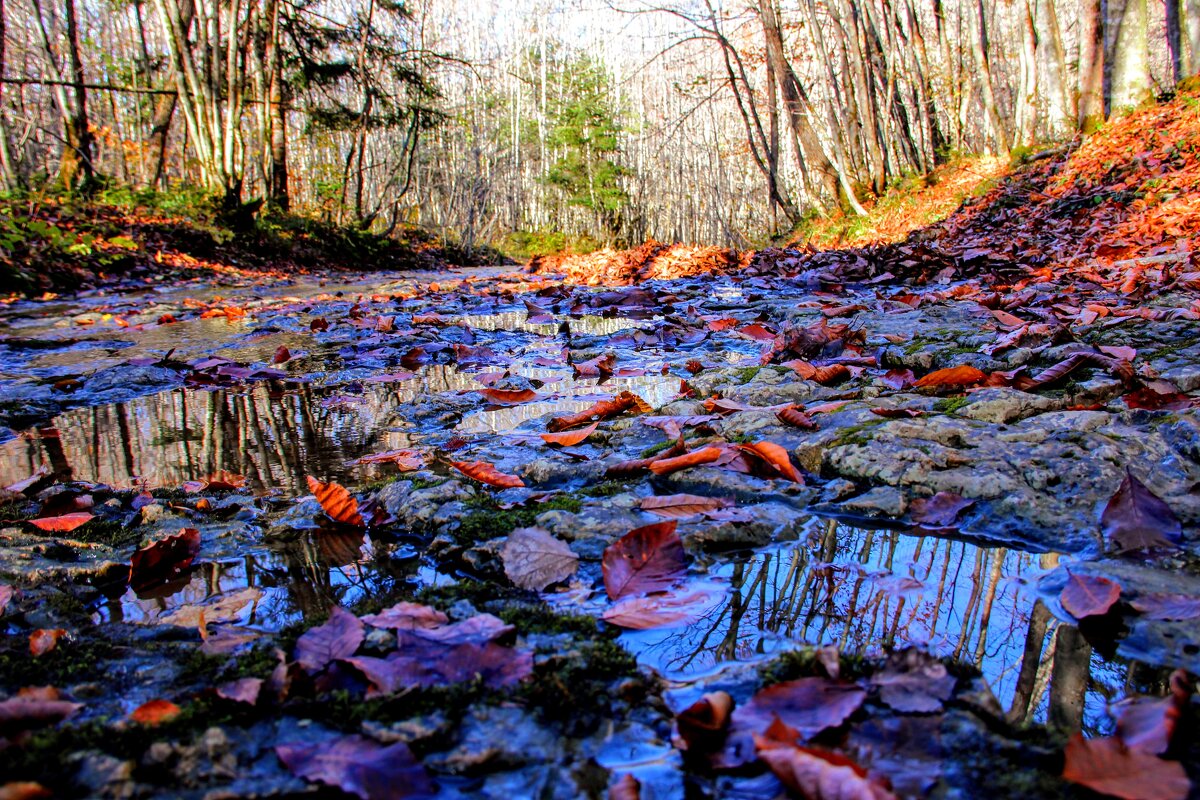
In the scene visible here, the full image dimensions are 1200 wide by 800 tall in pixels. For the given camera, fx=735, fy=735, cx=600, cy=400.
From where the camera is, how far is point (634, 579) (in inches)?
49.8

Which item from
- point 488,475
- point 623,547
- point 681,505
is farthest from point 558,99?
point 623,547

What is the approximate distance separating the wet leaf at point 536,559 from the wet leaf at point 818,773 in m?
0.56

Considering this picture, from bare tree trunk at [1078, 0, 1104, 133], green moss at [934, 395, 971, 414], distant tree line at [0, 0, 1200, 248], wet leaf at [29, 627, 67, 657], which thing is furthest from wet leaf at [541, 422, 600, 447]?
bare tree trunk at [1078, 0, 1104, 133]

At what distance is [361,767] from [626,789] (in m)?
0.28

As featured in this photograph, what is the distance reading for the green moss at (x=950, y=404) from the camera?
2.03 meters

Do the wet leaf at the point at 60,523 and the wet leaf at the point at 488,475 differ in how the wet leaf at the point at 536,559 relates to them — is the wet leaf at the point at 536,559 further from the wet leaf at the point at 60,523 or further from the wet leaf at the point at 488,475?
the wet leaf at the point at 60,523

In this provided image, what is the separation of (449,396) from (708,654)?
6.97 ft

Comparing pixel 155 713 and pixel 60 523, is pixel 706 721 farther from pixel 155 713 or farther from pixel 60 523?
pixel 60 523

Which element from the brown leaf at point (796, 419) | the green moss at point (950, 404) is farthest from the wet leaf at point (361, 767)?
the green moss at point (950, 404)

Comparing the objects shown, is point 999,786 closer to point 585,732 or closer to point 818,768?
point 818,768

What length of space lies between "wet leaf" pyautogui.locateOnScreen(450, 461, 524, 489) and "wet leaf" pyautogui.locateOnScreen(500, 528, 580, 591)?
15.5 inches

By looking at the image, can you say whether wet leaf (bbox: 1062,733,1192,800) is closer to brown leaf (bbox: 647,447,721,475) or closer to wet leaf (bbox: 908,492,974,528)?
wet leaf (bbox: 908,492,974,528)

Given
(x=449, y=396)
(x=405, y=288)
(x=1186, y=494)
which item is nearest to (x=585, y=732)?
(x=1186, y=494)

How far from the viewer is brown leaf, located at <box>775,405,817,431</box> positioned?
2025mm
